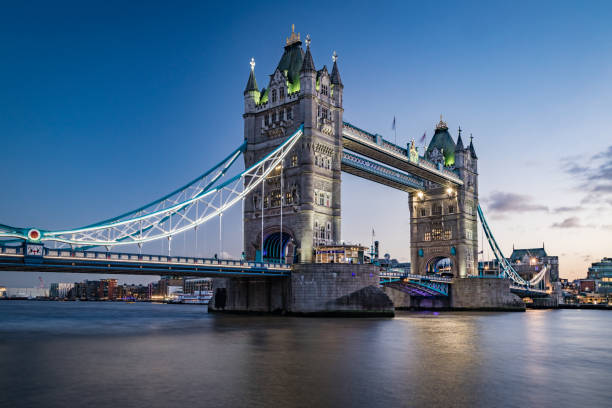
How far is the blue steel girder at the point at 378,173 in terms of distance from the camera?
65.6 meters

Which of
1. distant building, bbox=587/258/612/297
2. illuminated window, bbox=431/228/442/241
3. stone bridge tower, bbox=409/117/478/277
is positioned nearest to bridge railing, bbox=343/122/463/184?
stone bridge tower, bbox=409/117/478/277

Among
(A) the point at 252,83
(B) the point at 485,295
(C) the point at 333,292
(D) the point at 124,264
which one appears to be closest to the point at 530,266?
(B) the point at 485,295

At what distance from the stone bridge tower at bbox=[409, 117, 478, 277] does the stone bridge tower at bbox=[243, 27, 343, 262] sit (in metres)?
31.4

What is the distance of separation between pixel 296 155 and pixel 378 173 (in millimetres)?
17674

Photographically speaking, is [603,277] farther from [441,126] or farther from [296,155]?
[296,155]

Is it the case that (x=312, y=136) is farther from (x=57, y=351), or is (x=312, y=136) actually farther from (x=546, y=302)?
(x=546, y=302)

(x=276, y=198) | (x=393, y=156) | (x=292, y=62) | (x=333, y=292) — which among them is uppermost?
(x=292, y=62)

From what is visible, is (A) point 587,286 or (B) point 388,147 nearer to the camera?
(B) point 388,147

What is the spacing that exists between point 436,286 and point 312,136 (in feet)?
108

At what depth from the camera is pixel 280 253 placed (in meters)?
59.0

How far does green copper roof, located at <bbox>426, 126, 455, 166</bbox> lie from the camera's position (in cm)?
9012

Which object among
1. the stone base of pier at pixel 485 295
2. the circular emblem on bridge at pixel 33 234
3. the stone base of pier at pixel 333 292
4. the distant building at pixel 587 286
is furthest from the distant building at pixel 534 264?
the circular emblem on bridge at pixel 33 234

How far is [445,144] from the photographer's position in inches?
3590


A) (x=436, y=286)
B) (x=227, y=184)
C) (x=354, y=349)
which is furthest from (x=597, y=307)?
(x=354, y=349)
